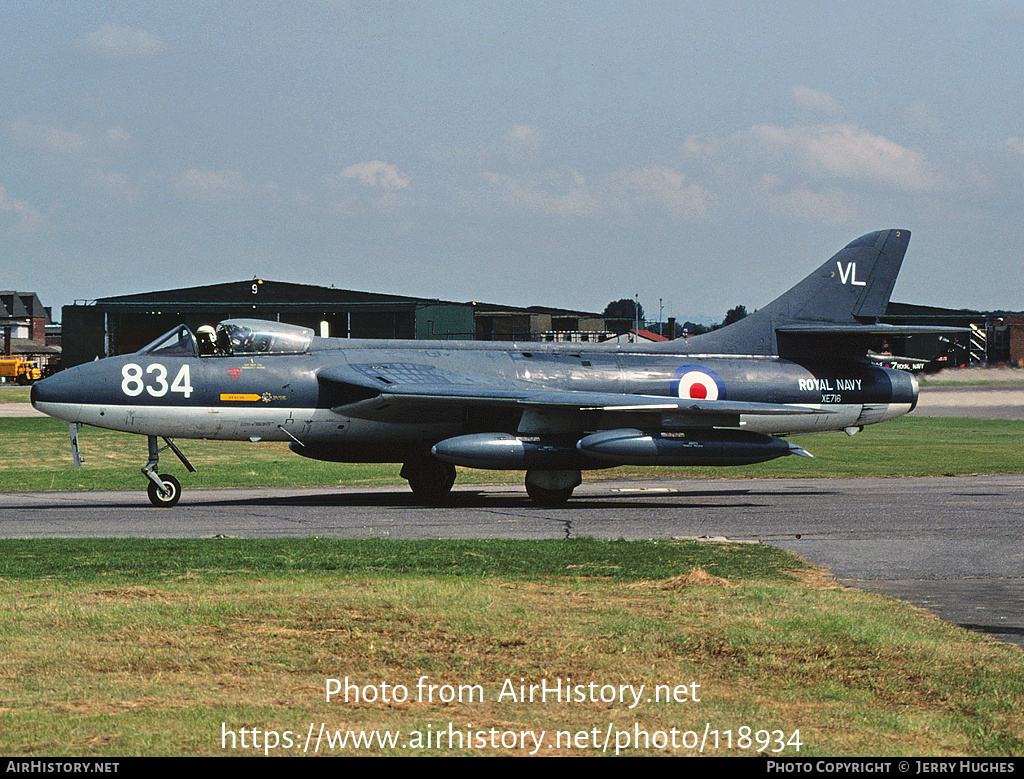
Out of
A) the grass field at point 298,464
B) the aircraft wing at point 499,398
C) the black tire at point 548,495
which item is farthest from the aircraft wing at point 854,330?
the black tire at point 548,495

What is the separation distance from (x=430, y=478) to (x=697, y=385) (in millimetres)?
5907

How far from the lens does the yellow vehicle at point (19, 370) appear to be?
96.6 m

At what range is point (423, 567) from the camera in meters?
12.4

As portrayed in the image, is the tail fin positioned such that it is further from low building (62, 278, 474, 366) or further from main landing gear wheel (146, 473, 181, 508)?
low building (62, 278, 474, 366)

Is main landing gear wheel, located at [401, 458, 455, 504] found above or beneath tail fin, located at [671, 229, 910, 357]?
Answer: beneath

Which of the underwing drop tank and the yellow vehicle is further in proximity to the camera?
the yellow vehicle

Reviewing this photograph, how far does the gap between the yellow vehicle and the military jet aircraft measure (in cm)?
8166

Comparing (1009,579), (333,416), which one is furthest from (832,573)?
(333,416)

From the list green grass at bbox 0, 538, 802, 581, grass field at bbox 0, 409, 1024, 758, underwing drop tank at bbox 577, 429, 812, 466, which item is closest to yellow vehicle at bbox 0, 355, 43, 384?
underwing drop tank at bbox 577, 429, 812, 466

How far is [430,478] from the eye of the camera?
72.4ft

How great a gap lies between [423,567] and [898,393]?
15390 millimetres

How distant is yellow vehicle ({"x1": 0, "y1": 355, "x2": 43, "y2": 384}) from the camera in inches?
3804

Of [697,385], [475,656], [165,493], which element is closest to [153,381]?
[165,493]
